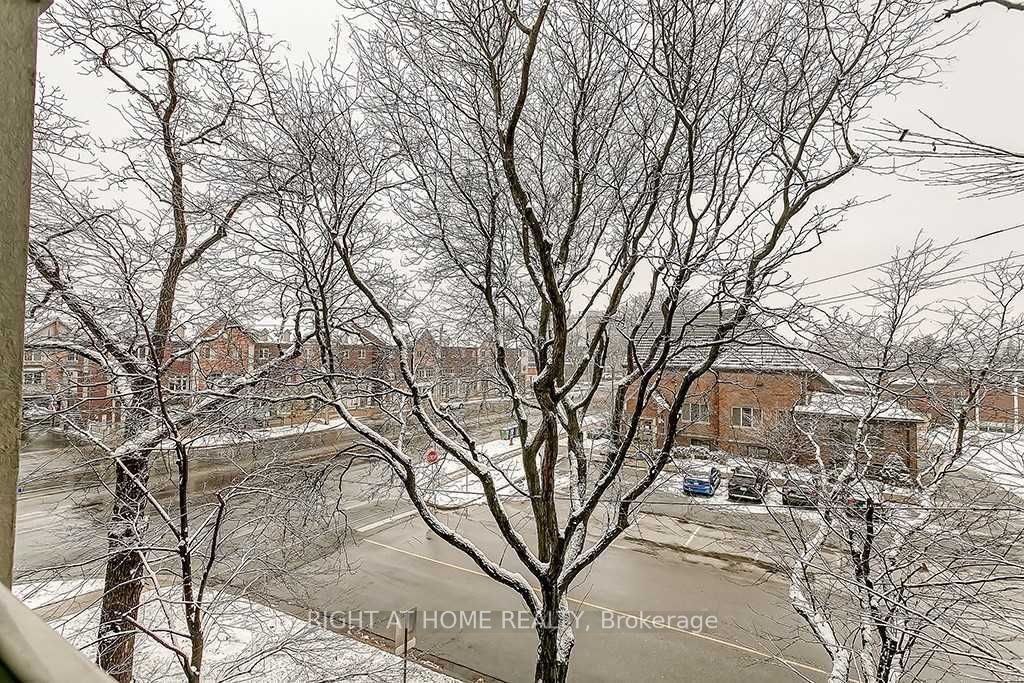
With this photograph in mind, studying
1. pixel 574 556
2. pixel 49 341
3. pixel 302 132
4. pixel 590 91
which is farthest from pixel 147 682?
pixel 590 91

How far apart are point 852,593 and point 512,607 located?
16.2ft

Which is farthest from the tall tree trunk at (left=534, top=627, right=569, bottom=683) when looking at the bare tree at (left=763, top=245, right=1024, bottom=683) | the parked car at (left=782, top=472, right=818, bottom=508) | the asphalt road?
the parked car at (left=782, top=472, right=818, bottom=508)

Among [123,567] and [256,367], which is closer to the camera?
[123,567]

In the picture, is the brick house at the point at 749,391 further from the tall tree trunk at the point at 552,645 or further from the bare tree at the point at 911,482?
the tall tree trunk at the point at 552,645

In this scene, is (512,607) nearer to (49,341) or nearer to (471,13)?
(49,341)

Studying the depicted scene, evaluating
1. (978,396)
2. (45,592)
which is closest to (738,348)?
(978,396)

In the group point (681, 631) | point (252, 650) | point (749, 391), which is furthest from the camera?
point (681, 631)

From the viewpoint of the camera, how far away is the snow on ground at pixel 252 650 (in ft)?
13.2

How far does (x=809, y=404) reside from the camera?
18.2 feet

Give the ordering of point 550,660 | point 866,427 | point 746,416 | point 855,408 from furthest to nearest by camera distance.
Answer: point 746,416 → point 855,408 → point 866,427 → point 550,660

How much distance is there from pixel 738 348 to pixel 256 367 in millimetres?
4615

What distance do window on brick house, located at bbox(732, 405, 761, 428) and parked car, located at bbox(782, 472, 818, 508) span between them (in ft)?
7.14

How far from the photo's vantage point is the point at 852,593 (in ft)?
11.4

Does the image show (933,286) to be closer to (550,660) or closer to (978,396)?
(978,396)
